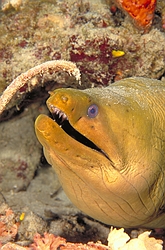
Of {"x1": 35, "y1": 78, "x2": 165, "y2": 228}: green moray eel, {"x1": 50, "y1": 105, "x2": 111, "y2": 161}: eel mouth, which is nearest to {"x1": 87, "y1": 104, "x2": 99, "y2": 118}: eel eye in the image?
{"x1": 35, "y1": 78, "x2": 165, "y2": 228}: green moray eel

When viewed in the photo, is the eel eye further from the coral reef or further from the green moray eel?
the coral reef

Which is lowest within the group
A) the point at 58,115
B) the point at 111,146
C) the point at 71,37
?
the point at 111,146

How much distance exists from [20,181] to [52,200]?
0.67 meters

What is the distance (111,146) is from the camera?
2.27 metres

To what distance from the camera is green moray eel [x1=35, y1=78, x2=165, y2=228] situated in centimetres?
216

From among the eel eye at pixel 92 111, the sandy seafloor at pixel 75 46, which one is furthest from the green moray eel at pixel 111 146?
the sandy seafloor at pixel 75 46

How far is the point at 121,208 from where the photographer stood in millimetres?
2805

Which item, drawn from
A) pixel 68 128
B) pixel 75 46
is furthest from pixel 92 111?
pixel 75 46

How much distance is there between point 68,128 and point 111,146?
37cm

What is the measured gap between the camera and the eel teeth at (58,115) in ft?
7.15

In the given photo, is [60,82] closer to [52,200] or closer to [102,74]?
[102,74]

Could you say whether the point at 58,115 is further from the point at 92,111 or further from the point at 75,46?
the point at 75,46

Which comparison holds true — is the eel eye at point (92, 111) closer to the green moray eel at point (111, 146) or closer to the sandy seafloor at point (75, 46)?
the green moray eel at point (111, 146)

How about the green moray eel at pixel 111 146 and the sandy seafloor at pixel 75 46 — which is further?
the sandy seafloor at pixel 75 46
